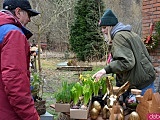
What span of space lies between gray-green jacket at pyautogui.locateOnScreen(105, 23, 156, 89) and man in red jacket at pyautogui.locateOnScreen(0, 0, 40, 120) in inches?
42.4

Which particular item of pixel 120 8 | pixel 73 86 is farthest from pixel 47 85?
pixel 120 8

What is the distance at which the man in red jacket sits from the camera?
1.98 metres

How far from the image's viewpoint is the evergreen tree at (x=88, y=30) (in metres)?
16.8

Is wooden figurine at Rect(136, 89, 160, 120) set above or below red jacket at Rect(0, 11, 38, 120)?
below

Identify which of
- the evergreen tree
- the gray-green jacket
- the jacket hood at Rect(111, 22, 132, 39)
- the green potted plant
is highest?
the jacket hood at Rect(111, 22, 132, 39)

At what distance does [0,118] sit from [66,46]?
1923cm

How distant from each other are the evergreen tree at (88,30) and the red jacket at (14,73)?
14427 millimetres

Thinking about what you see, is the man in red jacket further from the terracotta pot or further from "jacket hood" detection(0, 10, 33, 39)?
A: the terracotta pot

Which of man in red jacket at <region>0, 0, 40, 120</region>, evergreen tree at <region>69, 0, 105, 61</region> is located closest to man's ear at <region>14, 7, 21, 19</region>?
man in red jacket at <region>0, 0, 40, 120</region>

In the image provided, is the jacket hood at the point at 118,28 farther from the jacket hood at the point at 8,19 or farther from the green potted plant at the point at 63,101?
the jacket hood at the point at 8,19

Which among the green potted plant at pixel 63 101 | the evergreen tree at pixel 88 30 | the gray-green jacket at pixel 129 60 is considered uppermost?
the gray-green jacket at pixel 129 60

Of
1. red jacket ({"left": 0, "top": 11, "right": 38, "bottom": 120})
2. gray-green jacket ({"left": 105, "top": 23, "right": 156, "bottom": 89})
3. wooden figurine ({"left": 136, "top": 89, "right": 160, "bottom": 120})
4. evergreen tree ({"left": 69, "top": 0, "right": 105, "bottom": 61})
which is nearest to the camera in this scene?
red jacket ({"left": 0, "top": 11, "right": 38, "bottom": 120})

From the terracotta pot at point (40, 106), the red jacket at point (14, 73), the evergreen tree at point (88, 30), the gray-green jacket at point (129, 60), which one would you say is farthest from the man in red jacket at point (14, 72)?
the evergreen tree at point (88, 30)

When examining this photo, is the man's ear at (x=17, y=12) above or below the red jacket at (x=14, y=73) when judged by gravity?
above
